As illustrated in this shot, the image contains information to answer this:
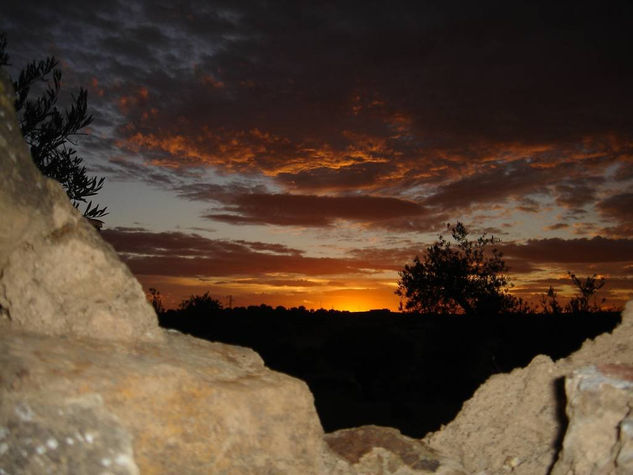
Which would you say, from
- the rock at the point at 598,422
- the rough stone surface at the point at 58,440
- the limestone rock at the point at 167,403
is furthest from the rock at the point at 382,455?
the rough stone surface at the point at 58,440

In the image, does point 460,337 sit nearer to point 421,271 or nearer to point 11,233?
point 421,271

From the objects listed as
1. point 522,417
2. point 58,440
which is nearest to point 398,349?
point 522,417

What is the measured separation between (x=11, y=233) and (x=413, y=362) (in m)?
17.0

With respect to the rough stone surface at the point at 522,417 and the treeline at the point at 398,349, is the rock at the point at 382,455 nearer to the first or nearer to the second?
the rough stone surface at the point at 522,417

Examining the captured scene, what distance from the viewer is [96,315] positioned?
2971mm

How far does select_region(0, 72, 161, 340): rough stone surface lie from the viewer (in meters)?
2.79

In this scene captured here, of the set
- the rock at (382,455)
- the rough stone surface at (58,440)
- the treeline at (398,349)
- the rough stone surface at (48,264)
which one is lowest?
the treeline at (398,349)

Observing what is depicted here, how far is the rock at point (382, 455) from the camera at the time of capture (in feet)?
10.8

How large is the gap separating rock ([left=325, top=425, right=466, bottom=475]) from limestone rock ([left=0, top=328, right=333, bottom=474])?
0.21 metres

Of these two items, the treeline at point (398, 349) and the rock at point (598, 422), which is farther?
the treeline at point (398, 349)

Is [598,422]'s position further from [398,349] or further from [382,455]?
[398,349]

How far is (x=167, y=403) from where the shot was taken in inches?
106

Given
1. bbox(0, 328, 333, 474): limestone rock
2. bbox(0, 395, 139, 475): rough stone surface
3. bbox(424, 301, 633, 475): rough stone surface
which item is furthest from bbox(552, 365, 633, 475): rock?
bbox(0, 395, 139, 475): rough stone surface

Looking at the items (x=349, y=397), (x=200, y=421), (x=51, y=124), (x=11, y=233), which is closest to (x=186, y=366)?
(x=200, y=421)
